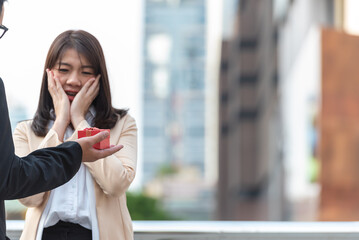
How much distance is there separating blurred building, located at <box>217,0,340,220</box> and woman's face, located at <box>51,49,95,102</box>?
46.4 feet

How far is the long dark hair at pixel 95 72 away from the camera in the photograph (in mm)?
2615

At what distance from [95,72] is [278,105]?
2491 cm

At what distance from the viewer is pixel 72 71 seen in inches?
103

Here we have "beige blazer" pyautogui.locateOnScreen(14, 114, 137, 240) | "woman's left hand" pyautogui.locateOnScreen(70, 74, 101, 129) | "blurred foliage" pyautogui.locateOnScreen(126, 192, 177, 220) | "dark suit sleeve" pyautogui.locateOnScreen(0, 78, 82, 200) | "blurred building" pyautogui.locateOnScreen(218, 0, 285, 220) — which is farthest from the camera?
"blurred foliage" pyautogui.locateOnScreen(126, 192, 177, 220)

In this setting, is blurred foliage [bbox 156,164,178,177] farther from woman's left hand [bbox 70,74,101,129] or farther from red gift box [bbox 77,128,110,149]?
red gift box [bbox 77,128,110,149]

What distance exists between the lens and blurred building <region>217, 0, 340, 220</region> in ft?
60.0

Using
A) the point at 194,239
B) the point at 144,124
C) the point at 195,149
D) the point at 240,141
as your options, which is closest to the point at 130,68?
the point at 144,124

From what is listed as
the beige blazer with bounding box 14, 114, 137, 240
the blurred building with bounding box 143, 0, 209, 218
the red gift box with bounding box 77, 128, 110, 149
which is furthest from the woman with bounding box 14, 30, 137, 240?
the blurred building with bounding box 143, 0, 209, 218

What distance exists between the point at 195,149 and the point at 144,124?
1390 cm

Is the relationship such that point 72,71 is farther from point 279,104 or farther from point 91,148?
point 279,104

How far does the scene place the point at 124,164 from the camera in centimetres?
254

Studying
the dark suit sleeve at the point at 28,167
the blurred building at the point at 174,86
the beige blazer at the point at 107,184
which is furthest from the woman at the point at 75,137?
the blurred building at the point at 174,86

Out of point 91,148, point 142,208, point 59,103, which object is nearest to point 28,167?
point 91,148

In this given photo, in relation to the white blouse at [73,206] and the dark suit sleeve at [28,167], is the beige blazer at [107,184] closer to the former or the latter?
the white blouse at [73,206]
